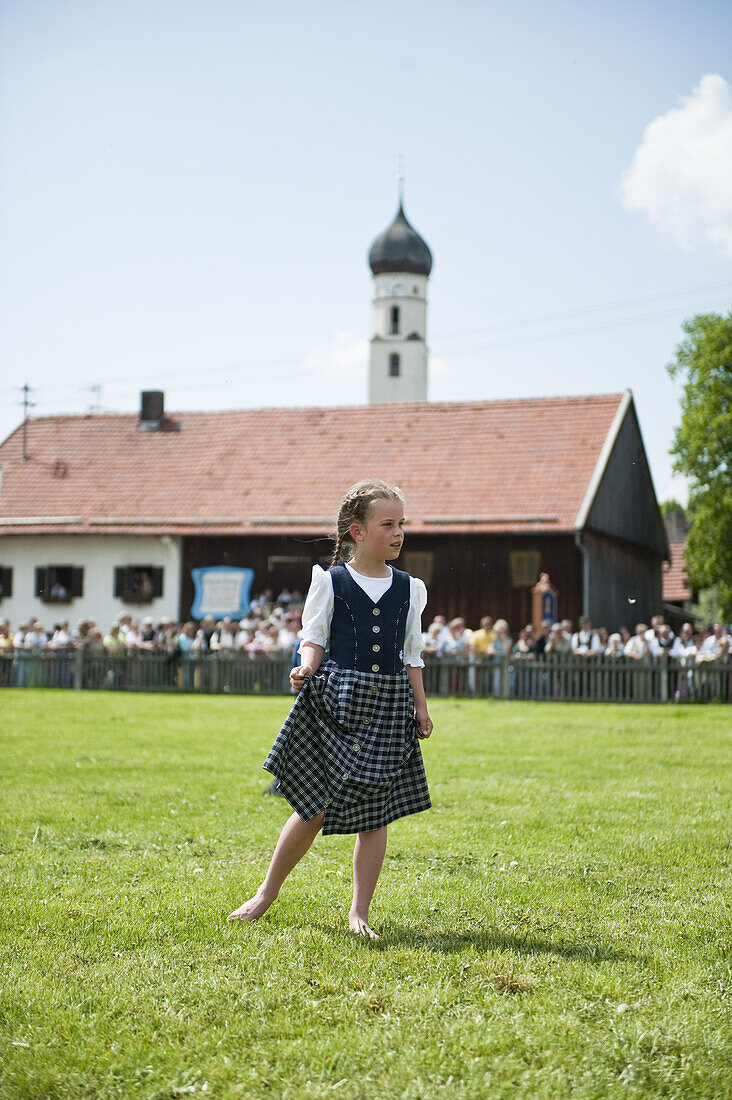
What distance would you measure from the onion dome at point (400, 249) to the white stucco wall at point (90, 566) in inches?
1559

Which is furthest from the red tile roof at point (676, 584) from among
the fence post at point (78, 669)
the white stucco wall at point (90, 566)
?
the fence post at point (78, 669)

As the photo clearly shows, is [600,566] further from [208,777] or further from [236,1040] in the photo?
[236,1040]

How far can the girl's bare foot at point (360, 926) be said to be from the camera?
4748 millimetres

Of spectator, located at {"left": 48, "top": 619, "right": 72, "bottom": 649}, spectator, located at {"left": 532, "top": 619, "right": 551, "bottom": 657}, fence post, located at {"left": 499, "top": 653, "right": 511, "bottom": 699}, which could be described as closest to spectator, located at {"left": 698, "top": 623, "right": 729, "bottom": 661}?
spectator, located at {"left": 532, "top": 619, "right": 551, "bottom": 657}

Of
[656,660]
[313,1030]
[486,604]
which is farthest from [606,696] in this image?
[313,1030]

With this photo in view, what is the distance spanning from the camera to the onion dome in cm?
6881

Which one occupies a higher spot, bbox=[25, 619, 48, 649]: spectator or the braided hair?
the braided hair

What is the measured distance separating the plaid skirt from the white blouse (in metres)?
0.15

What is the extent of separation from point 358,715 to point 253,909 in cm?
89

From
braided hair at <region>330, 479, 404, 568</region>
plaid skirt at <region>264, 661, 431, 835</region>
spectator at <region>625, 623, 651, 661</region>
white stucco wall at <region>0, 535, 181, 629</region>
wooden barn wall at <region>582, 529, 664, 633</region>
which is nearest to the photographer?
plaid skirt at <region>264, 661, 431, 835</region>

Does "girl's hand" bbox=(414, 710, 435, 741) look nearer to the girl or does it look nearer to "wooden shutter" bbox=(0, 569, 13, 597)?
the girl

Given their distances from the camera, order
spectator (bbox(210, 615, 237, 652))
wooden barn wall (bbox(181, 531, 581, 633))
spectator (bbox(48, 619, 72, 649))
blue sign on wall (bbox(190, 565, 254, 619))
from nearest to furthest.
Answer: spectator (bbox(48, 619, 72, 649)) < spectator (bbox(210, 615, 237, 652)) < wooden barn wall (bbox(181, 531, 581, 633)) < blue sign on wall (bbox(190, 565, 254, 619))

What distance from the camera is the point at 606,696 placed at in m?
20.3

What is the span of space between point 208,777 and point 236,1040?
620cm
